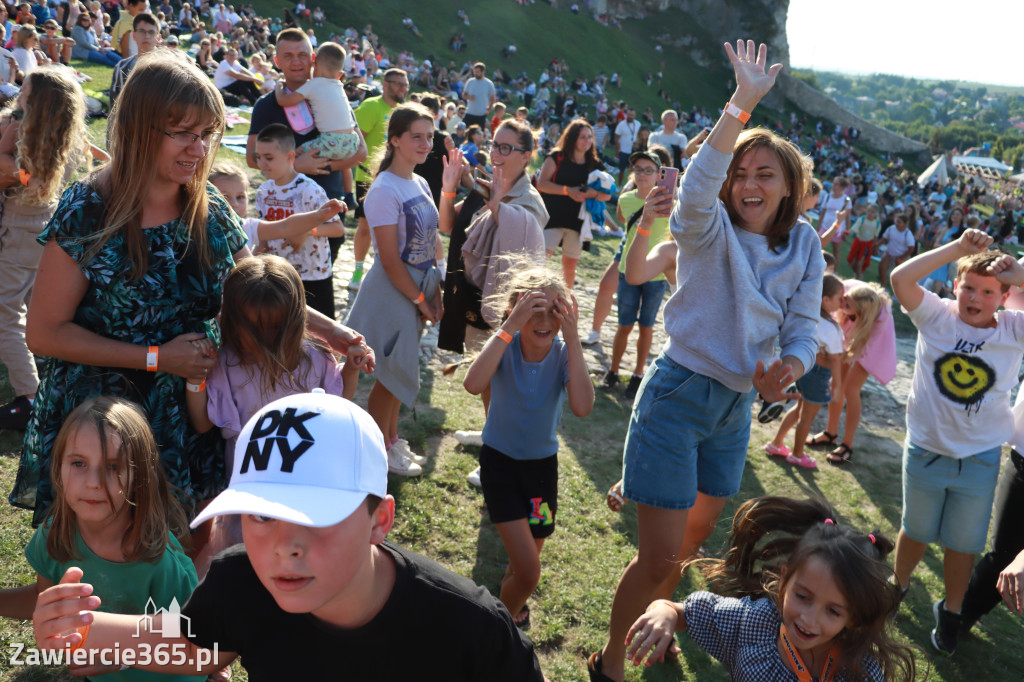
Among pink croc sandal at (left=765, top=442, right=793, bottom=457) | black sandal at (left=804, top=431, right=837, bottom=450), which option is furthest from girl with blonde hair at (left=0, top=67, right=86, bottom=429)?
black sandal at (left=804, top=431, right=837, bottom=450)

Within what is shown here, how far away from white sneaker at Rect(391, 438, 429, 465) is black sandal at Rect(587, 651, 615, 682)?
1913mm

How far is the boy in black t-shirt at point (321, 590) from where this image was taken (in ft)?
4.76

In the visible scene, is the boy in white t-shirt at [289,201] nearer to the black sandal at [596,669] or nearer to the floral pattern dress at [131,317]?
the floral pattern dress at [131,317]

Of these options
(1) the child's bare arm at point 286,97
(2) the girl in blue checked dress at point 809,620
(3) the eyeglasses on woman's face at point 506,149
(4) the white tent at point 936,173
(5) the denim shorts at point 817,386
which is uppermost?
(4) the white tent at point 936,173

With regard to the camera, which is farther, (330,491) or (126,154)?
(126,154)

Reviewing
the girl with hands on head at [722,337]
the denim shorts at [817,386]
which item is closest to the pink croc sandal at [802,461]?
the denim shorts at [817,386]

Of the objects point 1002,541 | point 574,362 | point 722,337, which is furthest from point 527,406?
point 1002,541

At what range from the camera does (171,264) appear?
2.36 metres

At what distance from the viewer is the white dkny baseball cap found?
1.43 metres

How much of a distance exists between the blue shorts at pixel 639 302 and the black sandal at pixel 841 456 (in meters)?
1.91

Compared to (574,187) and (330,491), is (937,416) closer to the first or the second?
(330,491)

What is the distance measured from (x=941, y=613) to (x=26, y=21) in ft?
61.2

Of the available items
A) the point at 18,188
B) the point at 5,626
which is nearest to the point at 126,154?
the point at 5,626

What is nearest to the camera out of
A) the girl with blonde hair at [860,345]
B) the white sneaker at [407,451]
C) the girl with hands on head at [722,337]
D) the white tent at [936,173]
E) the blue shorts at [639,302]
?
the girl with hands on head at [722,337]
